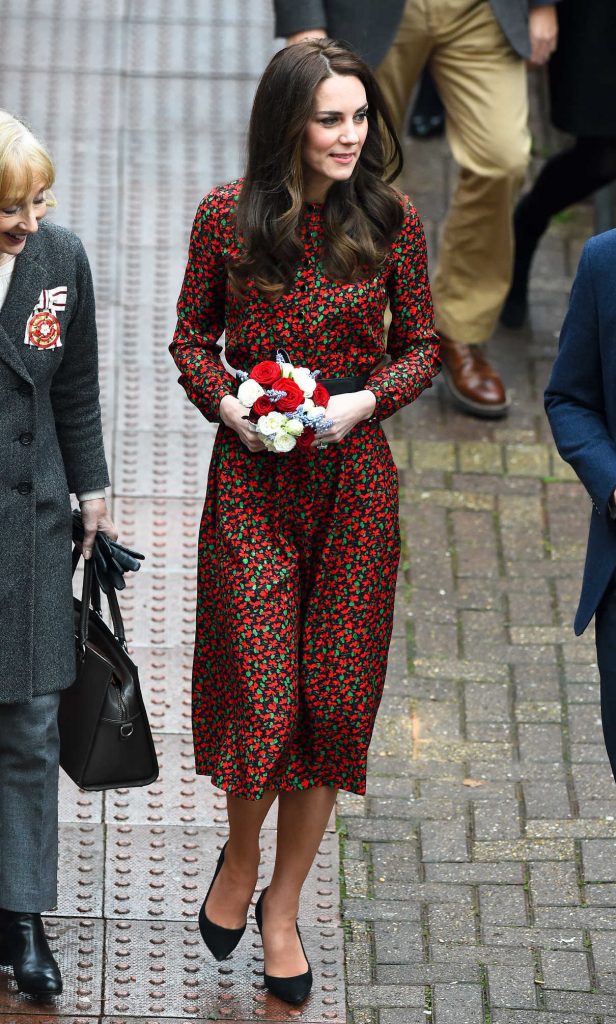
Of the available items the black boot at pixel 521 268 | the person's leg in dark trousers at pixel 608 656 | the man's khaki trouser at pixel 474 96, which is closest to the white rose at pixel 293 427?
the person's leg in dark trousers at pixel 608 656

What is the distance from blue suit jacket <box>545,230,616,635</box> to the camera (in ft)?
11.4

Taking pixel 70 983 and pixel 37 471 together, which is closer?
pixel 37 471

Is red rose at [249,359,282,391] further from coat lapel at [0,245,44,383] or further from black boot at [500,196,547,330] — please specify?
black boot at [500,196,547,330]

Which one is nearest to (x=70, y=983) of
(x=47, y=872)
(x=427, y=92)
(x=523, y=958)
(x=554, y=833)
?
(x=47, y=872)

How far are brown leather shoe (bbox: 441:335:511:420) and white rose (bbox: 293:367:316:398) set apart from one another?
2977 millimetres

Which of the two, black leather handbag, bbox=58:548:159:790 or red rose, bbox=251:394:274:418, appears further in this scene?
black leather handbag, bbox=58:548:159:790

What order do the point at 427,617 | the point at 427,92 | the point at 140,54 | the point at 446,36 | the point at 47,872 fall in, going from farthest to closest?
the point at 140,54 → the point at 427,92 → the point at 446,36 → the point at 427,617 → the point at 47,872

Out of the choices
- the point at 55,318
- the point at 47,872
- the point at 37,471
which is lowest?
the point at 47,872

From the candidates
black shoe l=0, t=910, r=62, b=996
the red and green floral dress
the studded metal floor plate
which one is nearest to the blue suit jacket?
the red and green floral dress

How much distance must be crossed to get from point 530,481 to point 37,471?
9.42 ft

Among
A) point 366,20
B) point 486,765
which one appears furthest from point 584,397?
point 366,20

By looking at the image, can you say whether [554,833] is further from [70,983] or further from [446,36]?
[446,36]

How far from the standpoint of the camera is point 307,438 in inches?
→ 141

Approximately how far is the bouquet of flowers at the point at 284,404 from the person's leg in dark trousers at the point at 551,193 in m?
3.28
